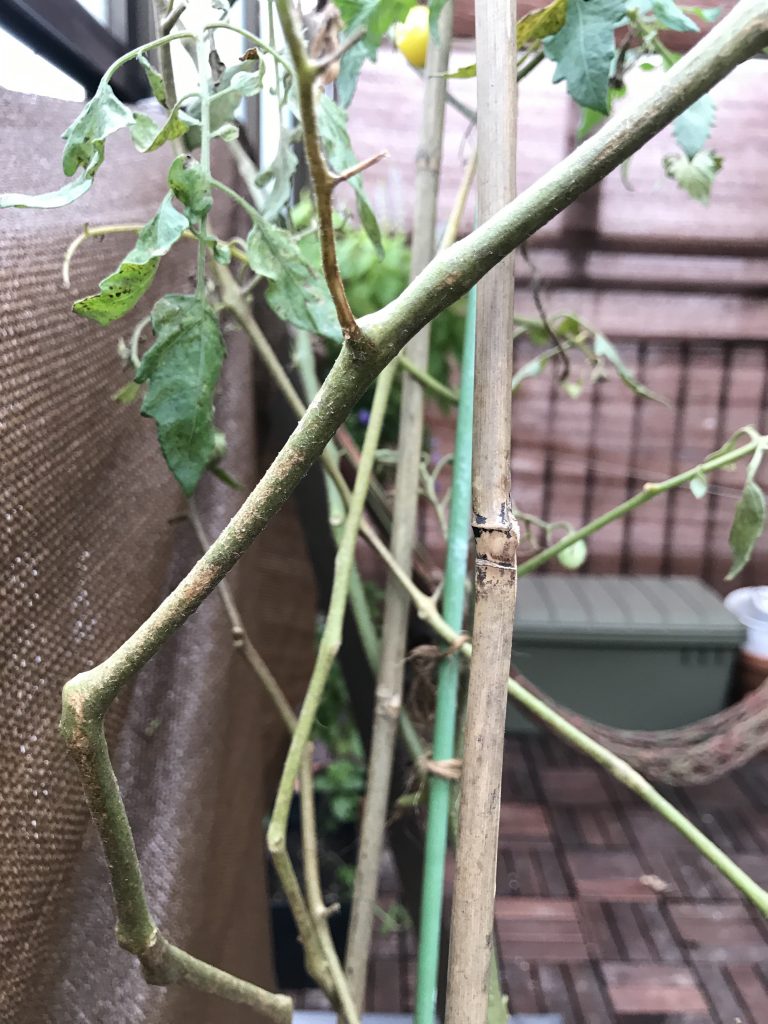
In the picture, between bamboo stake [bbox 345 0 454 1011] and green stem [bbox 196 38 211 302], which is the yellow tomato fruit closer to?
bamboo stake [bbox 345 0 454 1011]

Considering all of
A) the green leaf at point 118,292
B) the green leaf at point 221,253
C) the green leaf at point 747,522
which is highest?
the green leaf at point 221,253


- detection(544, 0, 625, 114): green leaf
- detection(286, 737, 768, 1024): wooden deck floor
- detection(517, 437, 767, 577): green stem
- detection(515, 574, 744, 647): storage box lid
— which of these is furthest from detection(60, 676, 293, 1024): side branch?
detection(515, 574, 744, 647): storage box lid

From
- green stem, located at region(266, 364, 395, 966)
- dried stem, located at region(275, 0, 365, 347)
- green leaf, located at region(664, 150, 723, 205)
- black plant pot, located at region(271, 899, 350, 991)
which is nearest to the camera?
dried stem, located at region(275, 0, 365, 347)

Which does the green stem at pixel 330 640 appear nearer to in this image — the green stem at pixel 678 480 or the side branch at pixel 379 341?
the green stem at pixel 678 480

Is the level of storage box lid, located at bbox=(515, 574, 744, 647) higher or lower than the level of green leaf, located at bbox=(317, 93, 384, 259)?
lower

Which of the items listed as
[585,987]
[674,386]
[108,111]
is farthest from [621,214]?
[108,111]

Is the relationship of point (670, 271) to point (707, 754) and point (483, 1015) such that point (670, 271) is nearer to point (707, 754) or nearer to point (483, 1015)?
point (707, 754)

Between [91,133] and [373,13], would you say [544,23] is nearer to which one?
[373,13]

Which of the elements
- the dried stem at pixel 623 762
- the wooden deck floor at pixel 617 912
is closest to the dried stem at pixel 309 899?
the dried stem at pixel 623 762
